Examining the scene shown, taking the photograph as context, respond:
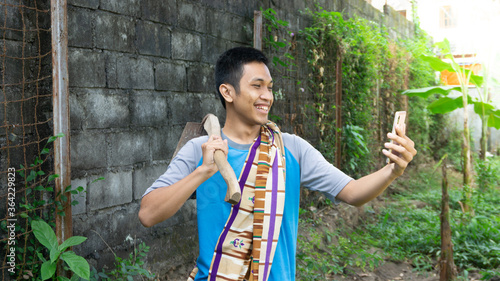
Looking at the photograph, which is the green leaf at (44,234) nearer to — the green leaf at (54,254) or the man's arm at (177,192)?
the green leaf at (54,254)

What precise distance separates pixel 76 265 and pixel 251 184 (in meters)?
1.27

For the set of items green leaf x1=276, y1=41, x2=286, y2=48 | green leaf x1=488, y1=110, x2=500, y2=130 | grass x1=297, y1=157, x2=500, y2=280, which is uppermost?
green leaf x1=276, y1=41, x2=286, y2=48

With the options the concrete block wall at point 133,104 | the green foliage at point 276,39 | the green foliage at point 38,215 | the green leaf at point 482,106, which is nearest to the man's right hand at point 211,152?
the green foliage at point 38,215

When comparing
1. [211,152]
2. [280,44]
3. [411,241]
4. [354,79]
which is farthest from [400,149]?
[354,79]

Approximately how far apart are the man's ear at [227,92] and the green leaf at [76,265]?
48.5 inches

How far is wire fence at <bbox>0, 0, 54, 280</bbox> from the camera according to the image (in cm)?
258

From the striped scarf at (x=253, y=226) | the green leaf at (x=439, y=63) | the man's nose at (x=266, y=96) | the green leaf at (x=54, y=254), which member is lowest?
the green leaf at (x=54, y=254)

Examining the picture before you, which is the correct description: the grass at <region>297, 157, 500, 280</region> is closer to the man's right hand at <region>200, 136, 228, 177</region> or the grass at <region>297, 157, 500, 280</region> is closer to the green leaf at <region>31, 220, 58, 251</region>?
the green leaf at <region>31, 220, 58, 251</region>

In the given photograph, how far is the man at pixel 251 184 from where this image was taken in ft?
5.78

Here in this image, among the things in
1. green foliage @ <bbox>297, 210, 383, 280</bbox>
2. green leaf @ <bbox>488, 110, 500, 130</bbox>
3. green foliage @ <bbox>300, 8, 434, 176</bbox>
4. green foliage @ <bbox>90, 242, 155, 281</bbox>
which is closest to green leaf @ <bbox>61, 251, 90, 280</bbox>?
green foliage @ <bbox>90, 242, 155, 281</bbox>

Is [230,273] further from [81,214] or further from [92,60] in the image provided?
[92,60]

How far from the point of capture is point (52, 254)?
8.41ft

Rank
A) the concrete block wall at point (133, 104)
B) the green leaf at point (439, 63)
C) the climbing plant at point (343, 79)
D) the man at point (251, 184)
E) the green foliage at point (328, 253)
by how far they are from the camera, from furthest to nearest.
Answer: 1. the green leaf at point (439, 63)
2. the climbing plant at point (343, 79)
3. the green foliage at point (328, 253)
4. the concrete block wall at point (133, 104)
5. the man at point (251, 184)

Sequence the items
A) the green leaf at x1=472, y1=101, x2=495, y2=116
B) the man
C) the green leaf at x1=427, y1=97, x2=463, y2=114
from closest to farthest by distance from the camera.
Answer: the man, the green leaf at x1=472, y1=101, x2=495, y2=116, the green leaf at x1=427, y1=97, x2=463, y2=114
